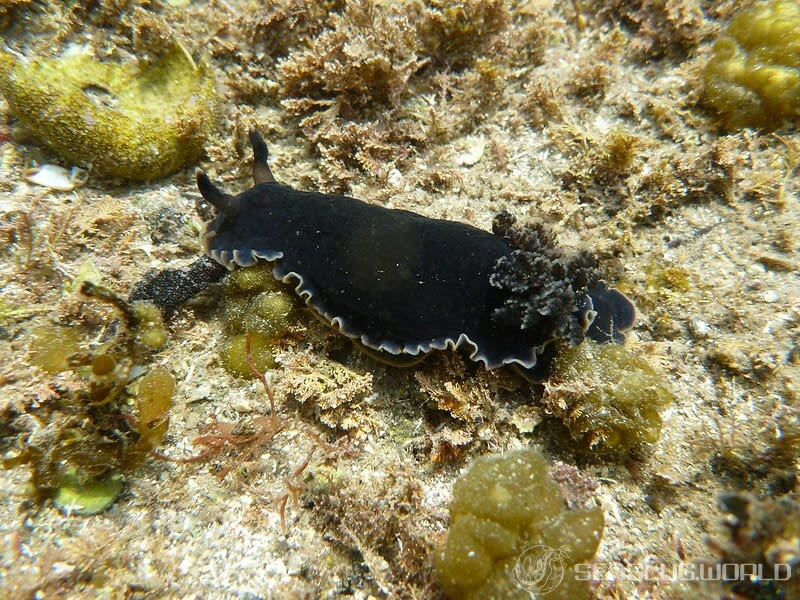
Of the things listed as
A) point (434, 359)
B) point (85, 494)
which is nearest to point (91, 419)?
point (85, 494)

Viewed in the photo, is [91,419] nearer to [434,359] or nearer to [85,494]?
[85,494]

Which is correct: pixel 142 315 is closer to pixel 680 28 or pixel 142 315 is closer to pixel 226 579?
pixel 226 579

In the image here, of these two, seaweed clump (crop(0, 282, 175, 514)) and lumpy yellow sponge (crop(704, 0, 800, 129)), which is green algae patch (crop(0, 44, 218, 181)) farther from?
lumpy yellow sponge (crop(704, 0, 800, 129))

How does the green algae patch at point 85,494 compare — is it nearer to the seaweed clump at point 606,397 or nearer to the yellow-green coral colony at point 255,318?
the yellow-green coral colony at point 255,318

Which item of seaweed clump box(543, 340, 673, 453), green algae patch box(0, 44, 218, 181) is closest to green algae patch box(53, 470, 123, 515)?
green algae patch box(0, 44, 218, 181)

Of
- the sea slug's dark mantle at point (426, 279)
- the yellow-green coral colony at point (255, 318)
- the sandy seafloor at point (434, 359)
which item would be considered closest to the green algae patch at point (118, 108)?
the sandy seafloor at point (434, 359)
